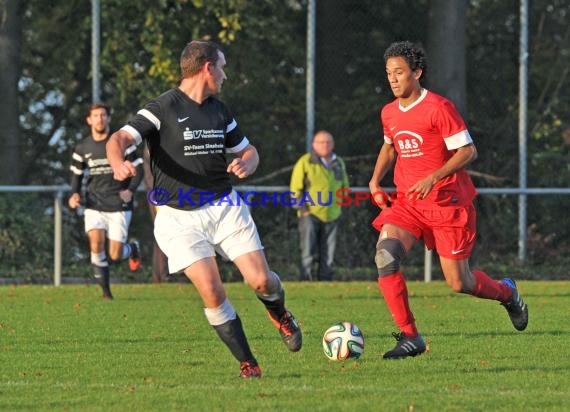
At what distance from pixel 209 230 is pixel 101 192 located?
22.2 feet

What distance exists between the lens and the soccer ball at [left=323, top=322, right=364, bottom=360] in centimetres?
890

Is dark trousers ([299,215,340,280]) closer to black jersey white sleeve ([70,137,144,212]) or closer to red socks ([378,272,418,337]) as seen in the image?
black jersey white sleeve ([70,137,144,212])

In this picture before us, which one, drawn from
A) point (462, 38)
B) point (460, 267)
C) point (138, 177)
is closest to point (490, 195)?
point (462, 38)

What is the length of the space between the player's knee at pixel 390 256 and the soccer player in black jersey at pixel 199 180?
3.60 ft

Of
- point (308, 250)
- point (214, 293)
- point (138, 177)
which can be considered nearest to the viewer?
point (214, 293)

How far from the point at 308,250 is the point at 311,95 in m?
2.42

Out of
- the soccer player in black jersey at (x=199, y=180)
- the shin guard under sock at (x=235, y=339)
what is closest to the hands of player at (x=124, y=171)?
the soccer player in black jersey at (x=199, y=180)

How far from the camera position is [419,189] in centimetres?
912

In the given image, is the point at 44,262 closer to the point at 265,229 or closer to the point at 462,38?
the point at 265,229

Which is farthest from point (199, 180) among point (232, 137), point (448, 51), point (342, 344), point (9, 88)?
point (9, 88)

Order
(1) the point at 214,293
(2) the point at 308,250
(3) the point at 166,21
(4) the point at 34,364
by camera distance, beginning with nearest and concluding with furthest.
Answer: (1) the point at 214,293
(4) the point at 34,364
(2) the point at 308,250
(3) the point at 166,21

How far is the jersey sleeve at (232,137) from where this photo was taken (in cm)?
858

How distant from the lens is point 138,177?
14.9 m

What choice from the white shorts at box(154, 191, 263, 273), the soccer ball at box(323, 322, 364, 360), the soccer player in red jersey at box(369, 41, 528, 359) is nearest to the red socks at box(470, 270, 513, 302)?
the soccer player in red jersey at box(369, 41, 528, 359)
